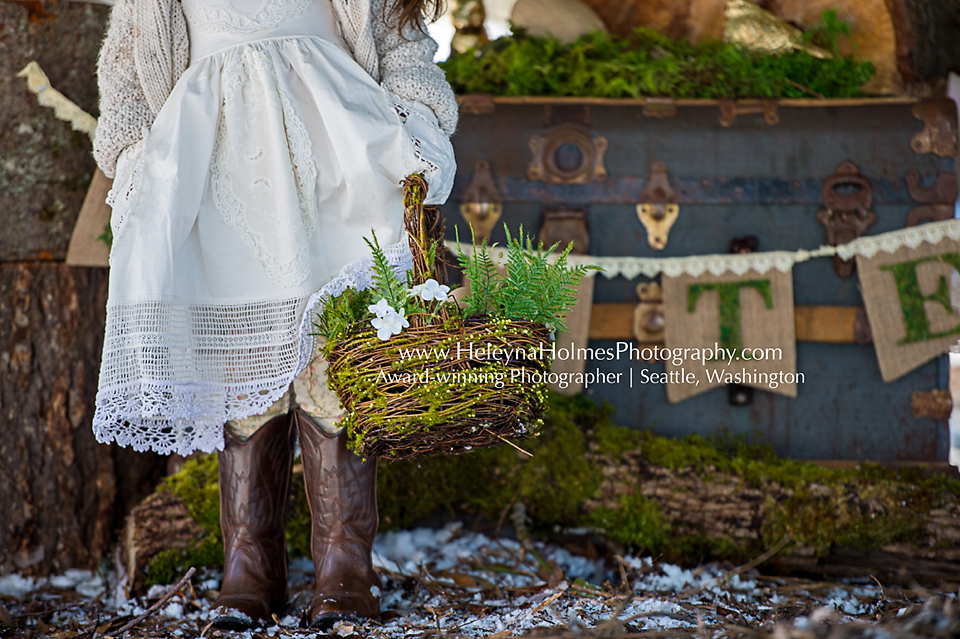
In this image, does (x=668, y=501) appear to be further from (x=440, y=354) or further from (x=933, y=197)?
(x=933, y=197)

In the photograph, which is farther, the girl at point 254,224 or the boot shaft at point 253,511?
the boot shaft at point 253,511

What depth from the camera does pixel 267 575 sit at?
162cm

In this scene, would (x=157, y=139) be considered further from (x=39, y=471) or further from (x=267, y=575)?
(x=39, y=471)

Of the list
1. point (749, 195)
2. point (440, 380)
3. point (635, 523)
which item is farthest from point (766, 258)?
point (440, 380)

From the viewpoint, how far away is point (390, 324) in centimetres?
124

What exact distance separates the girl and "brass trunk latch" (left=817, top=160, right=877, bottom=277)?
1.51 m

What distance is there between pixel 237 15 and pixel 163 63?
0.63ft

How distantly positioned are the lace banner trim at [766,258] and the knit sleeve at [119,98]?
1117 millimetres

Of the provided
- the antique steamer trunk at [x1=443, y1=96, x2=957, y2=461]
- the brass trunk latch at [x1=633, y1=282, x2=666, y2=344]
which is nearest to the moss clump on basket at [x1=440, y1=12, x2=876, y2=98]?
the antique steamer trunk at [x1=443, y1=96, x2=957, y2=461]

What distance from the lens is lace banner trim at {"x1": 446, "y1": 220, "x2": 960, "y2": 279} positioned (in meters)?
2.46

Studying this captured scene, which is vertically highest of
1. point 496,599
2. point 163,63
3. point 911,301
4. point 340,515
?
point 163,63

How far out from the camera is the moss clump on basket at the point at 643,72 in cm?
254

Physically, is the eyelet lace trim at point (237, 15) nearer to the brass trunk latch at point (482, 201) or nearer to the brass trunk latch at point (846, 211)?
the brass trunk latch at point (482, 201)

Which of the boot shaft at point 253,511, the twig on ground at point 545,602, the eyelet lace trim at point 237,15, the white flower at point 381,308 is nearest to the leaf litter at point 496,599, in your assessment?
the twig on ground at point 545,602
